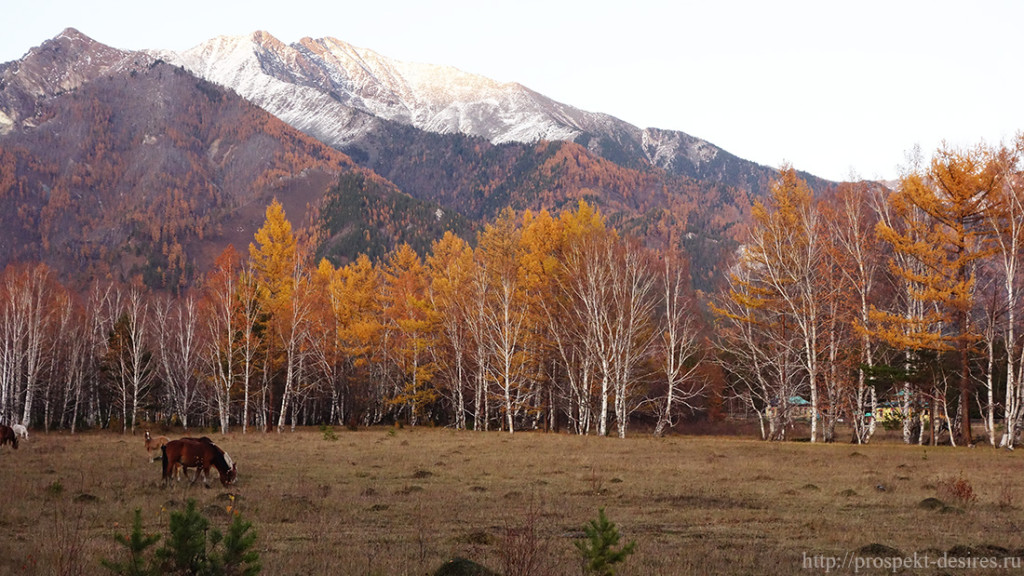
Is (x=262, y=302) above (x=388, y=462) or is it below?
above

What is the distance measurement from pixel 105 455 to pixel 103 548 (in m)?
17.8

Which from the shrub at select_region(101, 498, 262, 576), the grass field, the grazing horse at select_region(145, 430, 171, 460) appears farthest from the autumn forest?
the shrub at select_region(101, 498, 262, 576)

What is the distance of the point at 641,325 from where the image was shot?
41469mm

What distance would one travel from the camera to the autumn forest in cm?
3222

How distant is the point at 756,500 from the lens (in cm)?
1642

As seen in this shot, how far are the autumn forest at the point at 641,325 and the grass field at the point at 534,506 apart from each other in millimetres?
7766

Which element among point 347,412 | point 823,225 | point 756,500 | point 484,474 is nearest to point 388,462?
point 484,474

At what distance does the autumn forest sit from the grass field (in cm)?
777

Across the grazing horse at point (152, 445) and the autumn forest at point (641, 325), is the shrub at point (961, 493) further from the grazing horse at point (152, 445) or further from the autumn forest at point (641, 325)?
the grazing horse at point (152, 445)

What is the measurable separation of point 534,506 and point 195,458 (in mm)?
8284

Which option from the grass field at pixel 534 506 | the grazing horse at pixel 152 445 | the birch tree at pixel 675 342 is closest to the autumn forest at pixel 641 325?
the birch tree at pixel 675 342

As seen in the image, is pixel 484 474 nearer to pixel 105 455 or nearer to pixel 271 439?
pixel 105 455

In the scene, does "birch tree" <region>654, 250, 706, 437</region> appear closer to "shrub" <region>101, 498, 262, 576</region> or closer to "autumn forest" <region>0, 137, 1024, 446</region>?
"autumn forest" <region>0, 137, 1024, 446</region>

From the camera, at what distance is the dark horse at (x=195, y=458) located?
17578 millimetres
